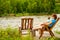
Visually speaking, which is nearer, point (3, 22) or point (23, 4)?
point (3, 22)

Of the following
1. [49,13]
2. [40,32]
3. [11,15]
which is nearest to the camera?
[40,32]

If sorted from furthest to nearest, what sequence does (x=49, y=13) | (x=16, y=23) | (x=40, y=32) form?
1. (x=49, y=13)
2. (x=16, y=23)
3. (x=40, y=32)

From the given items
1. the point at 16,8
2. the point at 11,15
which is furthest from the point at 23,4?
the point at 11,15

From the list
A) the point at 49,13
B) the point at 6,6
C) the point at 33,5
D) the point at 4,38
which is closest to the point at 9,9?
the point at 6,6

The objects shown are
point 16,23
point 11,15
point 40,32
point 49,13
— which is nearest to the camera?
point 40,32

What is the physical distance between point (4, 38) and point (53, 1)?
700cm

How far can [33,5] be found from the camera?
523 inches

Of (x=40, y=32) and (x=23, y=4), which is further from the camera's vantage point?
(x=23, y=4)

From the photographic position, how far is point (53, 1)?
13617mm

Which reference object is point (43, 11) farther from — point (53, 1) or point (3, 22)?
point (3, 22)

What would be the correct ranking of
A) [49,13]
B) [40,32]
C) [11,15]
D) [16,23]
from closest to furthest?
[40,32], [16,23], [11,15], [49,13]

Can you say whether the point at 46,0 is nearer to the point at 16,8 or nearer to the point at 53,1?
the point at 53,1

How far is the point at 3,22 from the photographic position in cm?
1034

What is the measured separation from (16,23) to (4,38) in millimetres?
3101
